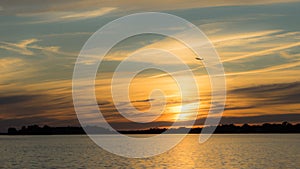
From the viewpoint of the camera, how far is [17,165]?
345ft

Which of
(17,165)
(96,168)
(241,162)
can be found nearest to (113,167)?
(96,168)

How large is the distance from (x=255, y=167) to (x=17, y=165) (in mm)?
42146

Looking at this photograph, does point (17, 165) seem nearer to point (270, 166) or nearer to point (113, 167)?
point (113, 167)

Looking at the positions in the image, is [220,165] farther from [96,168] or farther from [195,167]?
[96,168]

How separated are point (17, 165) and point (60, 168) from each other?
11.6m

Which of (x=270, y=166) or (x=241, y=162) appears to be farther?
(x=241, y=162)

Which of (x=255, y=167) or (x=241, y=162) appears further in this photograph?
(x=241, y=162)

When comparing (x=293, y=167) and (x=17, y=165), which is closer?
(x=293, y=167)

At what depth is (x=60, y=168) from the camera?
97.7m

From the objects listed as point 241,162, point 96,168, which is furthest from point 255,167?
point 96,168

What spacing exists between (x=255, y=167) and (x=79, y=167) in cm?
2990

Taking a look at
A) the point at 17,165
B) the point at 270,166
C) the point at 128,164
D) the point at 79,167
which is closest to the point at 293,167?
the point at 270,166

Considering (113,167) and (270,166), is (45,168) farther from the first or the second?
(270,166)

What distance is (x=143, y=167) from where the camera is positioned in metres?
97.1
